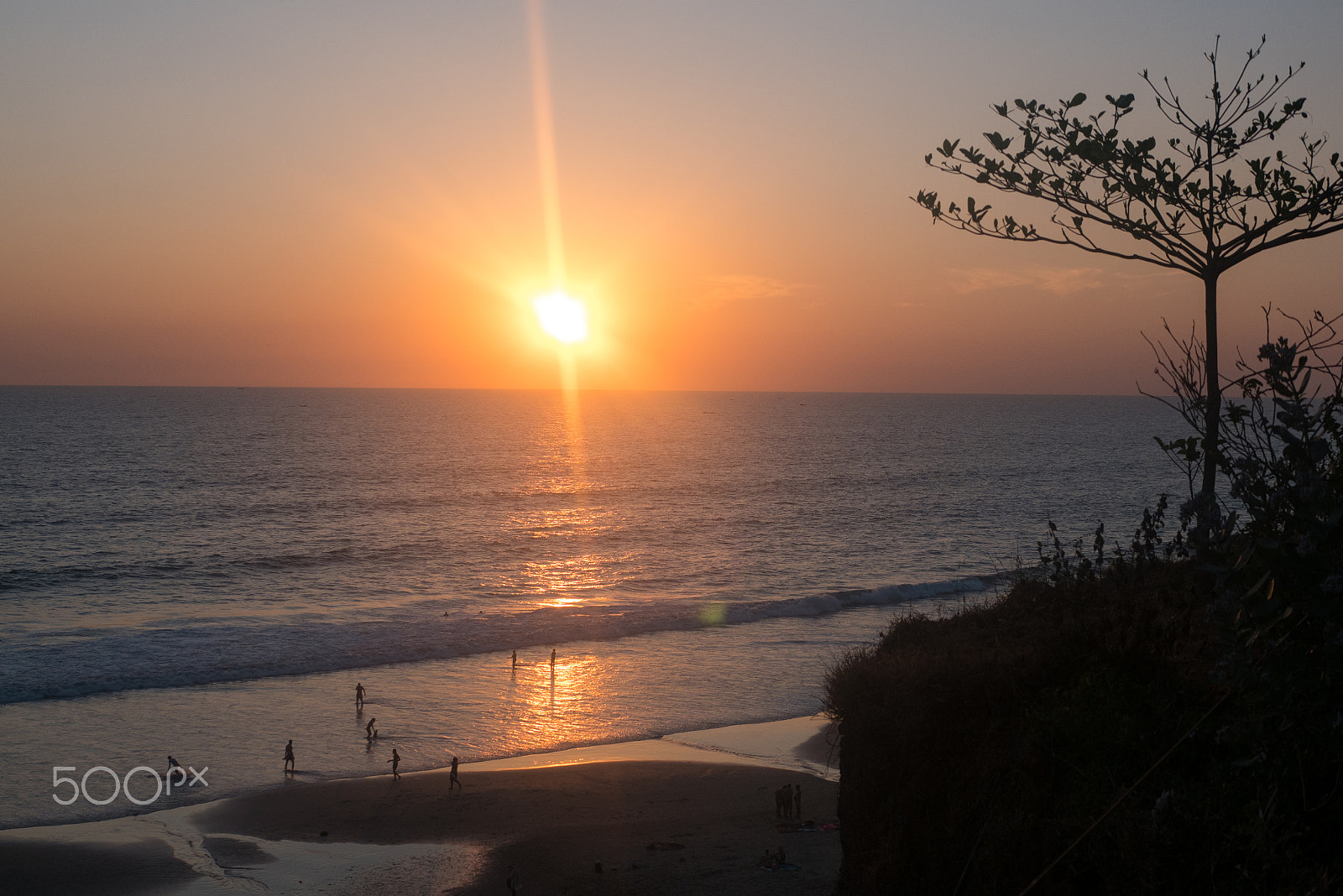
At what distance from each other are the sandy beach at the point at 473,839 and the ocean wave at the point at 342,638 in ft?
37.0

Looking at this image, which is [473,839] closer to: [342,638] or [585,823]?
[585,823]

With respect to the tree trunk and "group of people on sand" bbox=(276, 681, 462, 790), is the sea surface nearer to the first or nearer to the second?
"group of people on sand" bbox=(276, 681, 462, 790)

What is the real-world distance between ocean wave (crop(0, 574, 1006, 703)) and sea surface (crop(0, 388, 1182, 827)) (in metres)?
0.15

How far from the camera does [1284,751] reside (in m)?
6.64

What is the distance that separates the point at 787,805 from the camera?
62.1 feet

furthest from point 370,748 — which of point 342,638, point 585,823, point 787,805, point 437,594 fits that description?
point 437,594

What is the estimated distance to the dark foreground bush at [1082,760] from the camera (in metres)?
6.63

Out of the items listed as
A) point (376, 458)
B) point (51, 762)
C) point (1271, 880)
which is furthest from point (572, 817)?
point (376, 458)

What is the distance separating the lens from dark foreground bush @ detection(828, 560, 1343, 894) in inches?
261

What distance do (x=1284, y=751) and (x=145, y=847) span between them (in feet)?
64.6

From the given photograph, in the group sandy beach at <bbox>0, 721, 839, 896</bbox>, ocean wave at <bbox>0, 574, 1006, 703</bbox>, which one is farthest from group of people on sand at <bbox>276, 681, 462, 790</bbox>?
ocean wave at <bbox>0, 574, 1006, 703</bbox>

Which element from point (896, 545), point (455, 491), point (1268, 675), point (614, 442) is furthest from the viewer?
point (614, 442)

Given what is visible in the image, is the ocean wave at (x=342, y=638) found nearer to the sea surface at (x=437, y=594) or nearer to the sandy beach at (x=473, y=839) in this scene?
the sea surface at (x=437, y=594)

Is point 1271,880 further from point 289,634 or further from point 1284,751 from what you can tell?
point 289,634
